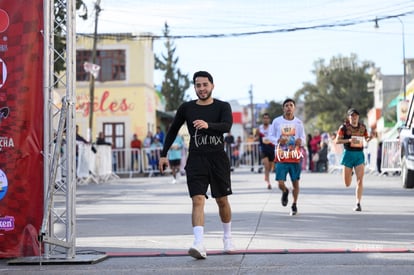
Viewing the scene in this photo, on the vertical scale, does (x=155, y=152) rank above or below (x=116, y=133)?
below

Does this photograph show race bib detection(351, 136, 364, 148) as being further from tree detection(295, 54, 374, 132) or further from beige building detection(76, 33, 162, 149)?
tree detection(295, 54, 374, 132)

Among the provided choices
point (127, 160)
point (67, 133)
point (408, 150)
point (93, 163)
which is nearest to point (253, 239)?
point (67, 133)

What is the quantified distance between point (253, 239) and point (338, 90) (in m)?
80.4

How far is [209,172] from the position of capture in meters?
8.74

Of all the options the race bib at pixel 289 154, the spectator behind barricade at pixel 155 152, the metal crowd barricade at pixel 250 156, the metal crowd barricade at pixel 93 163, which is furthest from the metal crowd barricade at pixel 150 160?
the race bib at pixel 289 154

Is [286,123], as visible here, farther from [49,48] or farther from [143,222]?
[49,48]

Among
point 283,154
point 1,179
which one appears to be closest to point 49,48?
point 1,179

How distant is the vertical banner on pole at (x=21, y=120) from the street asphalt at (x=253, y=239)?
423 mm

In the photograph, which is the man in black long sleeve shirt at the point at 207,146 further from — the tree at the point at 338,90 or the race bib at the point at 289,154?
the tree at the point at 338,90

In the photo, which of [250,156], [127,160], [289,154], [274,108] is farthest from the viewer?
[274,108]

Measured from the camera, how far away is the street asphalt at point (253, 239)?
25.8 ft

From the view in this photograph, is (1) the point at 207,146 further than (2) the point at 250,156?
No

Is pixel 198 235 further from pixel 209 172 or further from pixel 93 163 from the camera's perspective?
pixel 93 163

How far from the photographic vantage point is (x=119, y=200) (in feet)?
62.2
